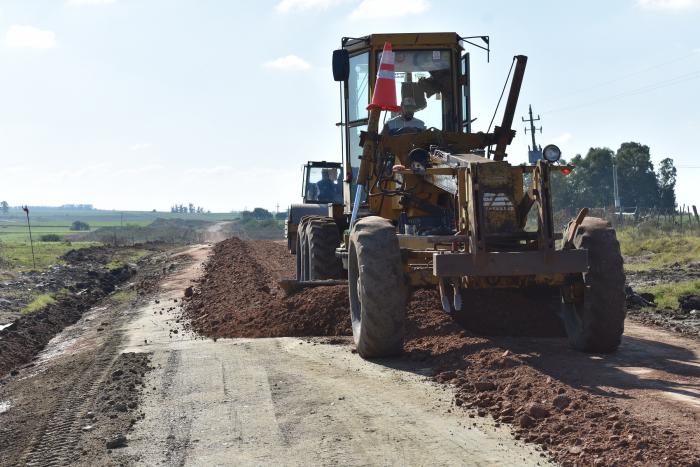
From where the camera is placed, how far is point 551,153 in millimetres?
9008

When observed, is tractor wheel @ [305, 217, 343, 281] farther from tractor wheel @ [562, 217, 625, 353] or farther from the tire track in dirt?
tractor wheel @ [562, 217, 625, 353]

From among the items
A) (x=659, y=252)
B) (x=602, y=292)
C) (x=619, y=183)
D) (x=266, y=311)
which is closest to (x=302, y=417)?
(x=602, y=292)

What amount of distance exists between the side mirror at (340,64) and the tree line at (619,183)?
194ft

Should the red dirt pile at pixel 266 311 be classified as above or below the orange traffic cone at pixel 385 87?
below

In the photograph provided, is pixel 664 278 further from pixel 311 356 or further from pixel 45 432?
pixel 45 432

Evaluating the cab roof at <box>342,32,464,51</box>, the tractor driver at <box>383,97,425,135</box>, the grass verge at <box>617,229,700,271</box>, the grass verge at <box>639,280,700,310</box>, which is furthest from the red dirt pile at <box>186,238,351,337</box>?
the grass verge at <box>617,229,700,271</box>

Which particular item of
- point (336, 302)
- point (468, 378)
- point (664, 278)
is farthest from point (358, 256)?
point (664, 278)

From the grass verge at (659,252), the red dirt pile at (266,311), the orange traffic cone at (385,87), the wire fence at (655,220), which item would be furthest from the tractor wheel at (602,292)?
the wire fence at (655,220)

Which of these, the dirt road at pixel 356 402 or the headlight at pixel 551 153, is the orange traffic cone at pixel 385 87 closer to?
the headlight at pixel 551 153

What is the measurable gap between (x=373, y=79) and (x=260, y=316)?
11.7 ft

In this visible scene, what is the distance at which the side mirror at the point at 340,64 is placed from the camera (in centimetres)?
1087

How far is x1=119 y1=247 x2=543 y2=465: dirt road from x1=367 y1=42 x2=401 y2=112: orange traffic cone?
2.87 meters

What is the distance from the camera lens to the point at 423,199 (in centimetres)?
1068

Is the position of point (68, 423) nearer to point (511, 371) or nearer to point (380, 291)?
point (380, 291)
